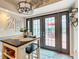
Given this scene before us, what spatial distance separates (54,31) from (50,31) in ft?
1.05

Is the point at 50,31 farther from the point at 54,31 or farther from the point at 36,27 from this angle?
the point at 36,27

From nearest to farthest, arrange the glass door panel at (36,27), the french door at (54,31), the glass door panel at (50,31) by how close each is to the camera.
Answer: the french door at (54,31) → the glass door panel at (50,31) → the glass door panel at (36,27)

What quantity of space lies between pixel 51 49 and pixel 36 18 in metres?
2.50

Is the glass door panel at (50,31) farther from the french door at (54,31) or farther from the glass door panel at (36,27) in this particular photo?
the glass door panel at (36,27)

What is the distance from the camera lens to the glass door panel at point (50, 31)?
557cm

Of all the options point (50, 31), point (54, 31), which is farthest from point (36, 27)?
point (54, 31)

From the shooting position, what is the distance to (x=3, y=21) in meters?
5.63

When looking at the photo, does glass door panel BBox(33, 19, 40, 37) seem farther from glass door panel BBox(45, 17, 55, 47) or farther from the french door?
glass door panel BBox(45, 17, 55, 47)

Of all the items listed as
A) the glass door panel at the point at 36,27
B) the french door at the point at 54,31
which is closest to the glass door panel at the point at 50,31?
the french door at the point at 54,31

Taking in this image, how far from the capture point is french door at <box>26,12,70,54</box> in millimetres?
4914

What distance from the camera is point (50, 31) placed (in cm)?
575

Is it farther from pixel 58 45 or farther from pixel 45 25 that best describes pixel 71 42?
pixel 45 25

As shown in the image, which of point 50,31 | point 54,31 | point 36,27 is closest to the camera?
point 54,31

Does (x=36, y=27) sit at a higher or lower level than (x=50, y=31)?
higher
